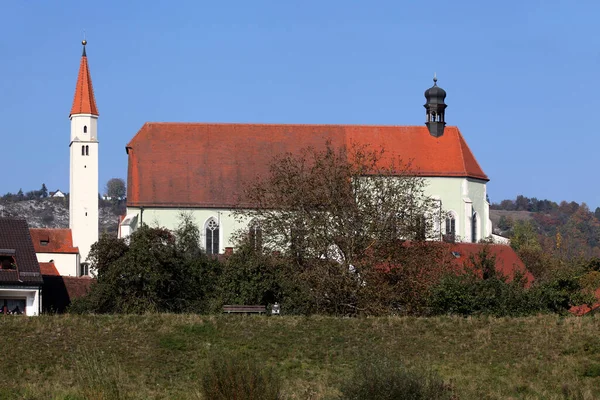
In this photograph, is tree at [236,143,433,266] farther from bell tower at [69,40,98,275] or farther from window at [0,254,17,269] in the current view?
bell tower at [69,40,98,275]

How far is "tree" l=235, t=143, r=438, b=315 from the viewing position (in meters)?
38.9

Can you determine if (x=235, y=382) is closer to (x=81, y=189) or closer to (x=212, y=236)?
(x=212, y=236)

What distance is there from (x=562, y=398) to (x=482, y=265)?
22.0 m

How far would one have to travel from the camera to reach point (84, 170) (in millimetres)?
76750

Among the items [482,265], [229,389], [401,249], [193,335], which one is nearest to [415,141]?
[482,265]

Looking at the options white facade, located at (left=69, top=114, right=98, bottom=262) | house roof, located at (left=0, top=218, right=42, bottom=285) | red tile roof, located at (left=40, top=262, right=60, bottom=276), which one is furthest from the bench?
white facade, located at (left=69, top=114, right=98, bottom=262)

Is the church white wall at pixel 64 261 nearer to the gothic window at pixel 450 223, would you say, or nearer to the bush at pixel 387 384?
the gothic window at pixel 450 223

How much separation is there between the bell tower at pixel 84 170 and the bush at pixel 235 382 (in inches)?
2261

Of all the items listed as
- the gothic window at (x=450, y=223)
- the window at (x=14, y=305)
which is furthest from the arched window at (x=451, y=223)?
the window at (x=14, y=305)

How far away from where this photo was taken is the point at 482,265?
149 ft

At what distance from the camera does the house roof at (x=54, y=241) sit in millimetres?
75688

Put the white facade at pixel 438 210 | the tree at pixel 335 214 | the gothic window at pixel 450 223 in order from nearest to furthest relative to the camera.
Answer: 1. the tree at pixel 335 214
2. the white facade at pixel 438 210
3. the gothic window at pixel 450 223

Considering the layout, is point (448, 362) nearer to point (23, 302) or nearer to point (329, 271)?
point (329, 271)

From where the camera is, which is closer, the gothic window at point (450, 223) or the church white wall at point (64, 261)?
the gothic window at point (450, 223)
